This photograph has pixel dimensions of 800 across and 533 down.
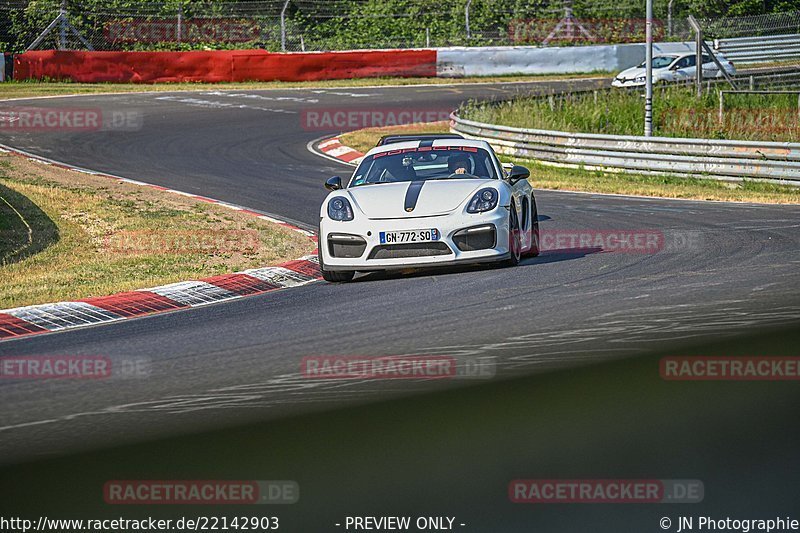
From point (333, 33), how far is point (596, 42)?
10.4 m

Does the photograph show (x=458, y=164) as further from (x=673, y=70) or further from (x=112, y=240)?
(x=673, y=70)

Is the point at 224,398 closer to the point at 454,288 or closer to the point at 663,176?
the point at 454,288

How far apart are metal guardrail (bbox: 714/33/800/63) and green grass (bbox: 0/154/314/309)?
30862mm

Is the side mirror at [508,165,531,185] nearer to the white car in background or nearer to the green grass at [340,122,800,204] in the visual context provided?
the green grass at [340,122,800,204]

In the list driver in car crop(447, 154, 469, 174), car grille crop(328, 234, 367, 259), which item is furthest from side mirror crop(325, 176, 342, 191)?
driver in car crop(447, 154, 469, 174)

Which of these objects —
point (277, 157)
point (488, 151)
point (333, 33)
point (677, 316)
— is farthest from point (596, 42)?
point (677, 316)

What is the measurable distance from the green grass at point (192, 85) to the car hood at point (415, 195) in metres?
24.4

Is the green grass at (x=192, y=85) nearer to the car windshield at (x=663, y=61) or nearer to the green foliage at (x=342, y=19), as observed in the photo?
the green foliage at (x=342, y=19)

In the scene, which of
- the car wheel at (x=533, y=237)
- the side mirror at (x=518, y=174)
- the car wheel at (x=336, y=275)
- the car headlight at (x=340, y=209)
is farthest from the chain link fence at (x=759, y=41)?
the car wheel at (x=336, y=275)

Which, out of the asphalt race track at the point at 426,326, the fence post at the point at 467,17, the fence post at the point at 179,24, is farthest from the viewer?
the fence post at the point at 467,17

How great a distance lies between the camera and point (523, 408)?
604 cm

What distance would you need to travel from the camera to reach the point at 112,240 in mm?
13547

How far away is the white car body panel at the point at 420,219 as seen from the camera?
1008 cm

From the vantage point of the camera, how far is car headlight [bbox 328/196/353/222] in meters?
10.4
